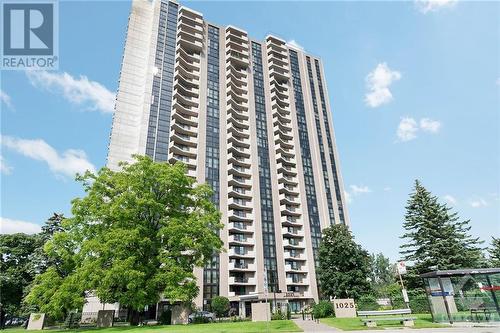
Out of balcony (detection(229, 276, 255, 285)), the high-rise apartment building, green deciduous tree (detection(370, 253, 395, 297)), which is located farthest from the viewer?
green deciduous tree (detection(370, 253, 395, 297))

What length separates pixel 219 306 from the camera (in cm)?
5025

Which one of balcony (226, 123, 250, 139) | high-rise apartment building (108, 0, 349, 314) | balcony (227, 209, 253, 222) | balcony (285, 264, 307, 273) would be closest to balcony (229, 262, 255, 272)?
high-rise apartment building (108, 0, 349, 314)

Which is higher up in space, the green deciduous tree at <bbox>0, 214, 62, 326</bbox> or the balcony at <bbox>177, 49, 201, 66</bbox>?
the balcony at <bbox>177, 49, 201, 66</bbox>

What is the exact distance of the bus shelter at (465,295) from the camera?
19906 mm

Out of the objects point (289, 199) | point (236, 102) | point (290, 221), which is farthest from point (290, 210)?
point (236, 102)

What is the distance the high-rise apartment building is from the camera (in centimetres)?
6344

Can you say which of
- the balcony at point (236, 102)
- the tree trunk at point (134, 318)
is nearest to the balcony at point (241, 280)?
the tree trunk at point (134, 318)

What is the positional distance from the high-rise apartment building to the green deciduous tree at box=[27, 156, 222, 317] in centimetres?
2773

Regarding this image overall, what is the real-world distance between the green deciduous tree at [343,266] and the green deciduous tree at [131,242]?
82.8ft

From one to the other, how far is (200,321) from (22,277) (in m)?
29.7

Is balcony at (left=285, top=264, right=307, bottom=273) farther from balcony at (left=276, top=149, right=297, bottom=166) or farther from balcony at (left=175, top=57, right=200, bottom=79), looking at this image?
balcony at (left=175, top=57, right=200, bottom=79)

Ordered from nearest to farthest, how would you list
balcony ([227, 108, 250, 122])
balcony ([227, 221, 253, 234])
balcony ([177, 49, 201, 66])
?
balcony ([227, 221, 253, 234]) → balcony ([227, 108, 250, 122]) → balcony ([177, 49, 201, 66])

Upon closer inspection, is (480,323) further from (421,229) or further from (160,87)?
(160,87)

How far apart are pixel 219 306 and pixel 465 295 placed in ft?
123
